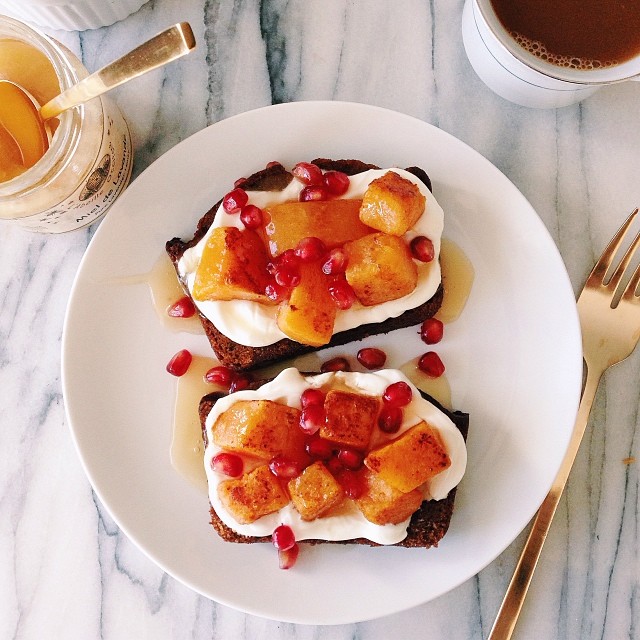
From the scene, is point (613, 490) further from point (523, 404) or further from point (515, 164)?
point (515, 164)

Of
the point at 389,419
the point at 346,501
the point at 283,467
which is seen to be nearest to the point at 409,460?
the point at 389,419

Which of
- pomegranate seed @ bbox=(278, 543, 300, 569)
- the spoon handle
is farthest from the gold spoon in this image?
pomegranate seed @ bbox=(278, 543, 300, 569)

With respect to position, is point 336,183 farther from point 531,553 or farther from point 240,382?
point 531,553

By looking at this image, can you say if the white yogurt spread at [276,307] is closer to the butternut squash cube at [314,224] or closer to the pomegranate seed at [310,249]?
the butternut squash cube at [314,224]

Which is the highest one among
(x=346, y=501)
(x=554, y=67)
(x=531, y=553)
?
(x=554, y=67)

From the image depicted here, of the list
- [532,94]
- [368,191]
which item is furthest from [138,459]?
[532,94]
